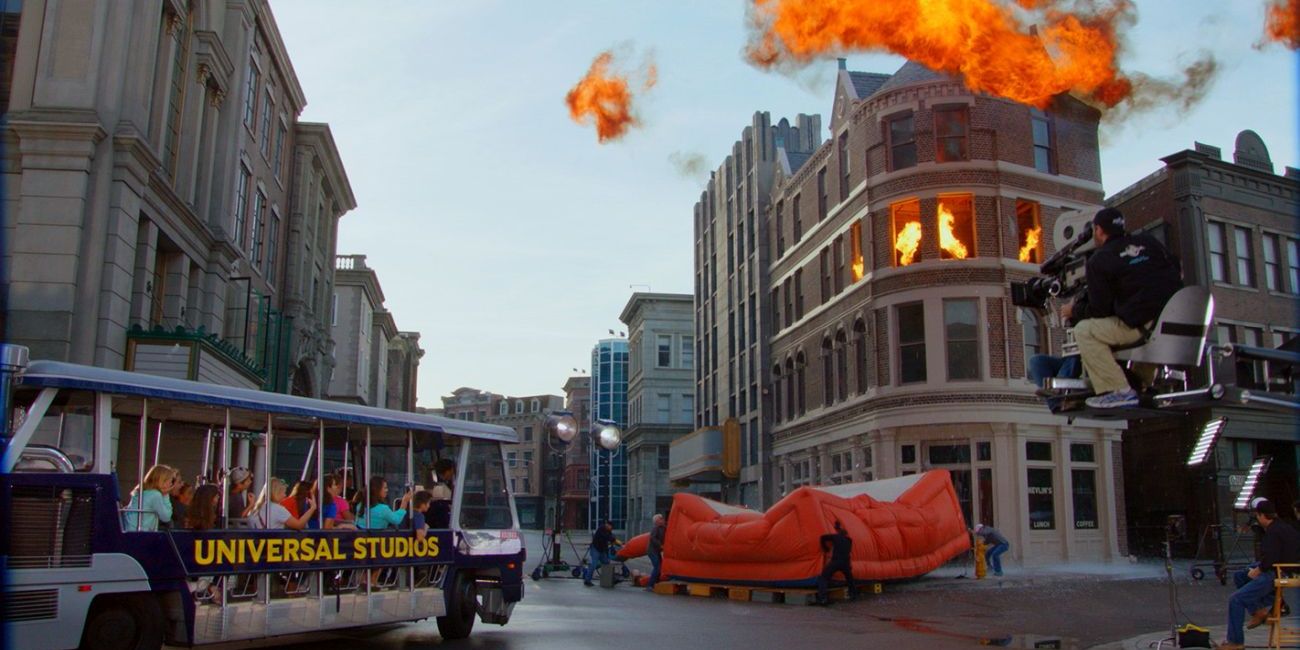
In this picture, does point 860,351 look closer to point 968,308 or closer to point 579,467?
point 968,308

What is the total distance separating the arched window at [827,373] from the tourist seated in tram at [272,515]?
84.0ft

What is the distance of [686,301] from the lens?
2889 inches

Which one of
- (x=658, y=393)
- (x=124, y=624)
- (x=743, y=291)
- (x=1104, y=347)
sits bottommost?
(x=124, y=624)

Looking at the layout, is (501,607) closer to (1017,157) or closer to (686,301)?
(1017,157)

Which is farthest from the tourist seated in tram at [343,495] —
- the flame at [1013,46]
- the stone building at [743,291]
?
the stone building at [743,291]

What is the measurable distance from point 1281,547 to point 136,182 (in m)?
20.0

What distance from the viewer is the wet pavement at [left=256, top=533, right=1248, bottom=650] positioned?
42.0 feet

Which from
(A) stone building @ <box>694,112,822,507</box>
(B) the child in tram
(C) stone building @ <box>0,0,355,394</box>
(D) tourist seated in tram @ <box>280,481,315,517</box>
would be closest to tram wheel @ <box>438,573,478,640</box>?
(B) the child in tram

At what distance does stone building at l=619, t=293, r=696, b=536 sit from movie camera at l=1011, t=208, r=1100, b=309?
63.3 meters

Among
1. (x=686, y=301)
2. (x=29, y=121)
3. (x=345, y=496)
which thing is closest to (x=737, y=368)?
(x=686, y=301)

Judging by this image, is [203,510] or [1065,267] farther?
[203,510]

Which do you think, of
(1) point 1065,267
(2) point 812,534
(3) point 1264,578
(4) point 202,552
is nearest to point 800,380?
(2) point 812,534

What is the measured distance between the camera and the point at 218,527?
1020 centimetres

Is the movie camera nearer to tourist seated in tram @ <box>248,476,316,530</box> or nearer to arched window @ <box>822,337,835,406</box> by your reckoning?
tourist seated in tram @ <box>248,476,316,530</box>
